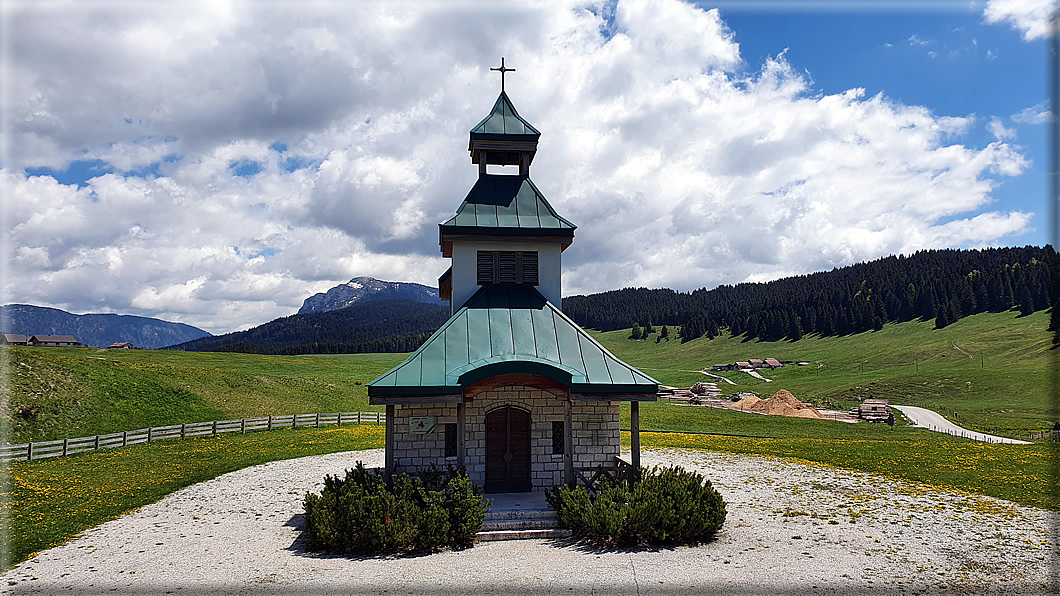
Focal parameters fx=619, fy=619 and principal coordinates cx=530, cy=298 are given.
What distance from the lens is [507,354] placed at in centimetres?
1697

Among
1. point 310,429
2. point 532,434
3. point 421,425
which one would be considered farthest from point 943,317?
point 421,425

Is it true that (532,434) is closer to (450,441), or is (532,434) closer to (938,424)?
(450,441)

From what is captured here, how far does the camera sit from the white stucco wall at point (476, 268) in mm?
20062

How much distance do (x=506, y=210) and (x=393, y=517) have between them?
1062 centimetres

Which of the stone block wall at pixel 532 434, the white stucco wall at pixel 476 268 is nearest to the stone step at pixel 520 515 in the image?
the stone block wall at pixel 532 434

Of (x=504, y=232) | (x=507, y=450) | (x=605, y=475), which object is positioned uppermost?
(x=504, y=232)

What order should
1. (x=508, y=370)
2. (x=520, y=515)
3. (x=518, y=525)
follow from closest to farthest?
(x=518, y=525)
(x=520, y=515)
(x=508, y=370)

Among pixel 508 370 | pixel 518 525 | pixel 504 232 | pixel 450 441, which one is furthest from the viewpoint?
pixel 504 232

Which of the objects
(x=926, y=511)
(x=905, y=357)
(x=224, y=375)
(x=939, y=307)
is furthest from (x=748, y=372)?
(x=926, y=511)

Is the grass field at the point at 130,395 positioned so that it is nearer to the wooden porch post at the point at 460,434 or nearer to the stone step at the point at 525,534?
the wooden porch post at the point at 460,434

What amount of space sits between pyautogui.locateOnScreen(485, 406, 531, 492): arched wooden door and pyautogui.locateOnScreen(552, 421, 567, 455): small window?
2.44ft

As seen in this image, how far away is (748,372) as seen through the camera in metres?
99.4

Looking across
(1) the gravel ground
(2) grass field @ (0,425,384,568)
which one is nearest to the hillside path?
(1) the gravel ground

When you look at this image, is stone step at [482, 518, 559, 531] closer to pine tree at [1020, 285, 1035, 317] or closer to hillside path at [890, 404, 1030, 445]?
hillside path at [890, 404, 1030, 445]
